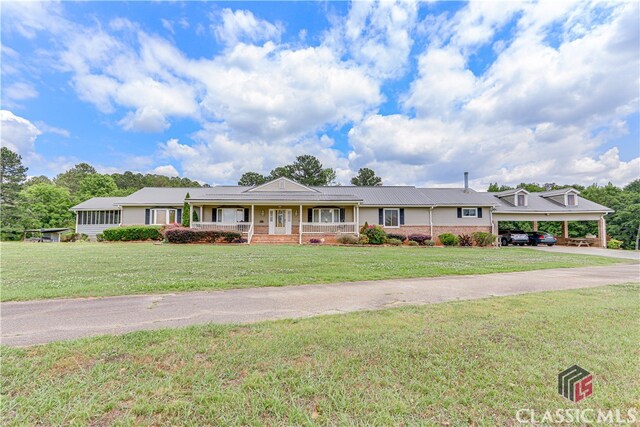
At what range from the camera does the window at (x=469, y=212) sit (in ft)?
79.6

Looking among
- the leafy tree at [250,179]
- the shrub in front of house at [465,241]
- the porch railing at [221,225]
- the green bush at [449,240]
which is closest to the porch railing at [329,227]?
the porch railing at [221,225]

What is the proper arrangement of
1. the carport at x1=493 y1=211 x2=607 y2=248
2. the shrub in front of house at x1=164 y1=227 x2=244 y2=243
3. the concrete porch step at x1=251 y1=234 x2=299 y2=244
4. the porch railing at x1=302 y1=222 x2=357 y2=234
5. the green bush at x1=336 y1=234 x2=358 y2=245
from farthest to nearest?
the carport at x1=493 y1=211 x2=607 y2=248 → the porch railing at x1=302 y1=222 x2=357 y2=234 → the concrete porch step at x1=251 y1=234 x2=299 y2=244 → the green bush at x1=336 y1=234 x2=358 y2=245 → the shrub in front of house at x1=164 y1=227 x2=244 y2=243

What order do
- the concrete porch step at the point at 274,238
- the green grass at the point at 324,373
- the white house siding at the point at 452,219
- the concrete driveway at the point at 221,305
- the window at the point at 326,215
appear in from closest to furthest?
the green grass at the point at 324,373, the concrete driveway at the point at 221,305, the concrete porch step at the point at 274,238, the window at the point at 326,215, the white house siding at the point at 452,219

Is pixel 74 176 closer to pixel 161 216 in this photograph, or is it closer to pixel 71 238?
pixel 71 238

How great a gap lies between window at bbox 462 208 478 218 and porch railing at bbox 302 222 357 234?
10231mm

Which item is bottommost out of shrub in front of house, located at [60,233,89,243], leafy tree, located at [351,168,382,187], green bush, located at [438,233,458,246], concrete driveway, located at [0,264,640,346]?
concrete driveway, located at [0,264,640,346]

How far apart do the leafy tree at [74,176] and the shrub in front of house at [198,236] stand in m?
43.7

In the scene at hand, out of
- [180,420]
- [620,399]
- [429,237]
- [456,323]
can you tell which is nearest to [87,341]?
[180,420]

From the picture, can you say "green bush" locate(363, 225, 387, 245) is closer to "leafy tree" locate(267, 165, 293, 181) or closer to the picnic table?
the picnic table

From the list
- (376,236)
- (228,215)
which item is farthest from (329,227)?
(228,215)

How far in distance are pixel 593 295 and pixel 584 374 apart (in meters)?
4.90

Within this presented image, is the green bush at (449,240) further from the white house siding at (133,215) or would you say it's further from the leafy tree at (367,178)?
the leafy tree at (367,178)

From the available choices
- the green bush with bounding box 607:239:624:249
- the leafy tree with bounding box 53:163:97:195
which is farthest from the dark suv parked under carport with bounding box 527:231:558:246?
the leafy tree with bounding box 53:163:97:195

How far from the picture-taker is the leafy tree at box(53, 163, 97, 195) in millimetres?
52875
